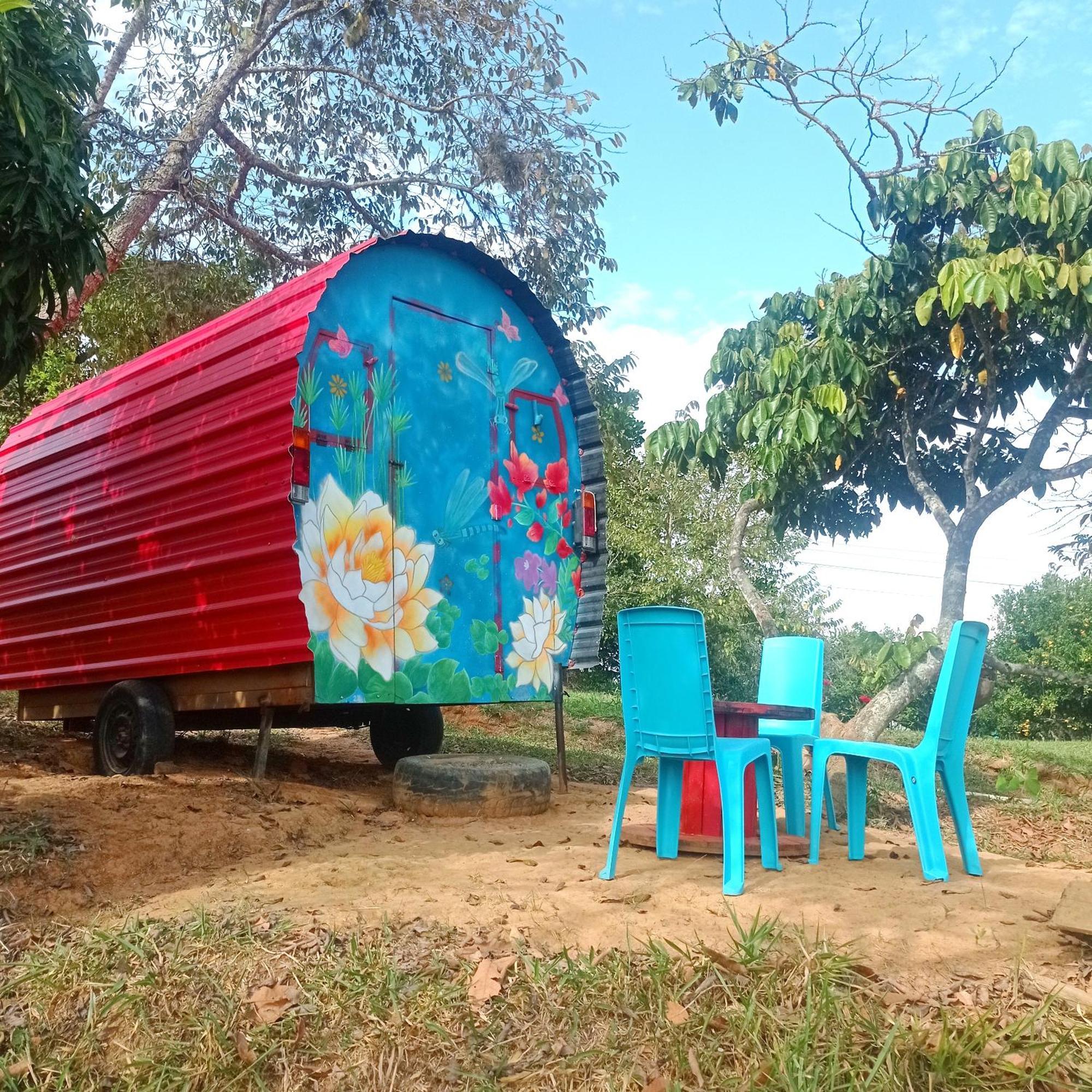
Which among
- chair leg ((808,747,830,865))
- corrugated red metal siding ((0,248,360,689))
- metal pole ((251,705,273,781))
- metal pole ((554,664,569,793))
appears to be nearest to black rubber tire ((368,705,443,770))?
metal pole ((554,664,569,793))

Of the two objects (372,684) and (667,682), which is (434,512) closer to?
(372,684)

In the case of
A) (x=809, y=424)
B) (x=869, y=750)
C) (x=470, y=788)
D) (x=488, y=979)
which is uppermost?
(x=809, y=424)

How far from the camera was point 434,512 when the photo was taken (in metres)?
6.52

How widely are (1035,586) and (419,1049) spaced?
2836 centimetres

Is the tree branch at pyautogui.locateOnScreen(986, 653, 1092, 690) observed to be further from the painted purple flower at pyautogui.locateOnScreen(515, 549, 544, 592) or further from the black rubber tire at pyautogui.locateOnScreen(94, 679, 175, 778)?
the black rubber tire at pyautogui.locateOnScreen(94, 679, 175, 778)

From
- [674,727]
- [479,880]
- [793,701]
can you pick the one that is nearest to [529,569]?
[793,701]

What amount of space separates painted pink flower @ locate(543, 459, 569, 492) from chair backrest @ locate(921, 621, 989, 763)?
11.4 feet

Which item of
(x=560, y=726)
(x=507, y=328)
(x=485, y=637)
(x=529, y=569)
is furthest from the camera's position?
(x=560, y=726)

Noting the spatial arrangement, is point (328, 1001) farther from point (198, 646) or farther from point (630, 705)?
point (198, 646)

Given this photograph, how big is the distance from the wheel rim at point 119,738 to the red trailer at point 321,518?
0.06ft

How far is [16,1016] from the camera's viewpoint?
318 cm

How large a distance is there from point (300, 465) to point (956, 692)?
12.2ft

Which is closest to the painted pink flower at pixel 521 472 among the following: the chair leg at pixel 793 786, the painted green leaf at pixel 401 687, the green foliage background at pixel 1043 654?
the painted green leaf at pixel 401 687

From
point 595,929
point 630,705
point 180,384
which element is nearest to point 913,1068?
point 595,929
